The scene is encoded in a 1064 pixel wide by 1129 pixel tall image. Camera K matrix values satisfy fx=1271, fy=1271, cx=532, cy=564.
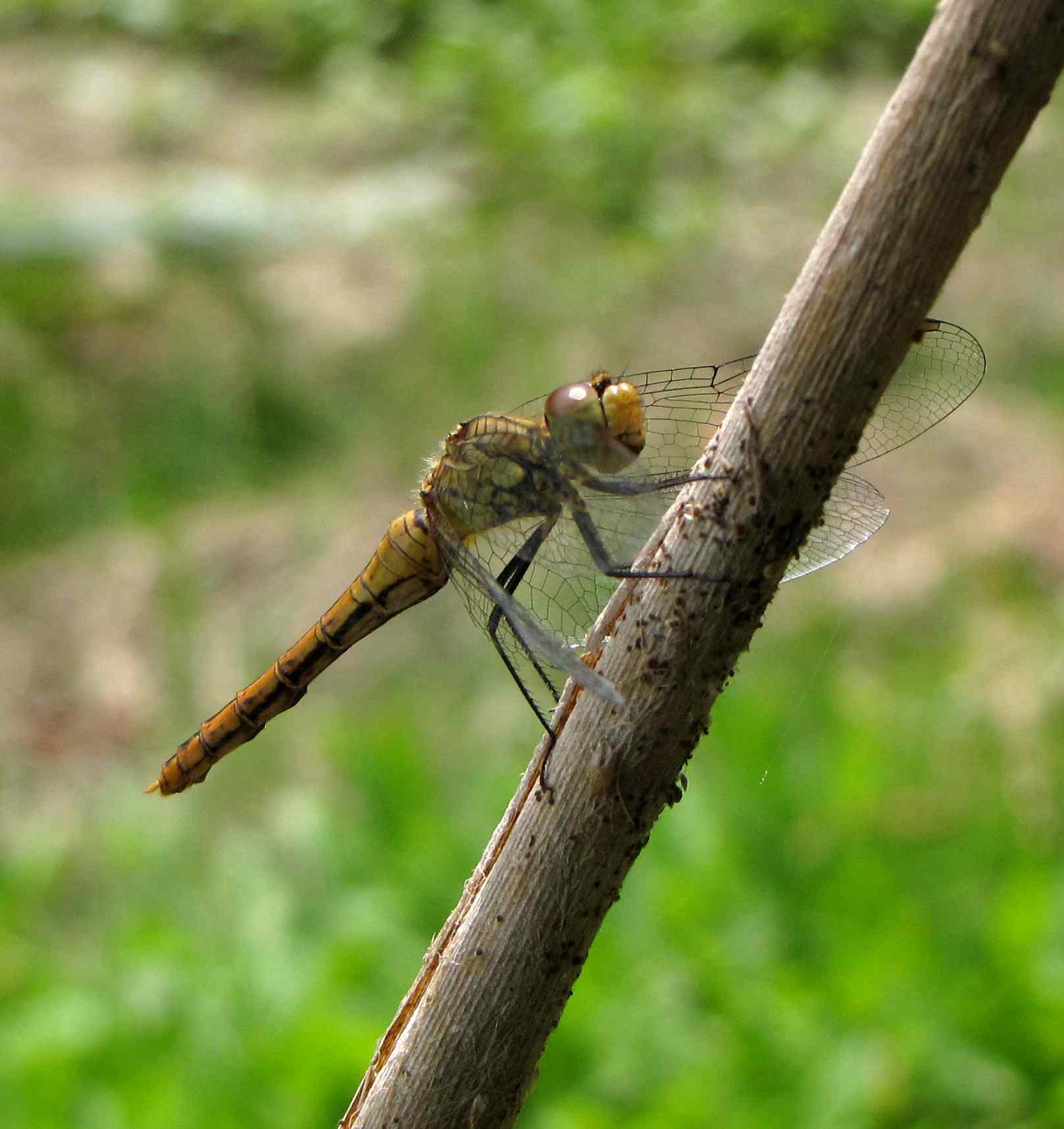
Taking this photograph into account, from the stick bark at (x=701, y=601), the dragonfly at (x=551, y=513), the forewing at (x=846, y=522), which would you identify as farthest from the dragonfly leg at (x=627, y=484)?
the stick bark at (x=701, y=601)

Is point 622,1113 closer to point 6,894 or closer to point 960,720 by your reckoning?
point 960,720

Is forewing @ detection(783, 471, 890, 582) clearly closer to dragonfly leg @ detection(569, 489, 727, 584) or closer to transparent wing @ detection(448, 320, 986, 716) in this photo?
transparent wing @ detection(448, 320, 986, 716)

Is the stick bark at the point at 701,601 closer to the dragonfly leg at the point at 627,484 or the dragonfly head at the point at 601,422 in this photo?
the dragonfly leg at the point at 627,484

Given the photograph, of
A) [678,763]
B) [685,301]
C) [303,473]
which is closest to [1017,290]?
[685,301]

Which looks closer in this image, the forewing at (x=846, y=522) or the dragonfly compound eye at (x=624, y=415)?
the forewing at (x=846, y=522)

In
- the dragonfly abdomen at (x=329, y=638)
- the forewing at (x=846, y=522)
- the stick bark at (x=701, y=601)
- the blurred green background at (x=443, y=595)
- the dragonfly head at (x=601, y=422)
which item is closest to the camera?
the stick bark at (x=701, y=601)

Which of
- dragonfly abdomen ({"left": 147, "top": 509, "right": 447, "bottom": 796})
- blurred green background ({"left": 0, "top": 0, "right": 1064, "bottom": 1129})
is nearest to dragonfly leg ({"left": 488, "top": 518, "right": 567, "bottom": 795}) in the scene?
dragonfly abdomen ({"left": 147, "top": 509, "right": 447, "bottom": 796})
